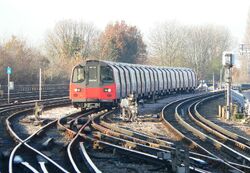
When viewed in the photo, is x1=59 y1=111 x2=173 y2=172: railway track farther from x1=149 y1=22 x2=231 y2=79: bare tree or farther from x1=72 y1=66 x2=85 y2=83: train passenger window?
x1=149 y1=22 x2=231 y2=79: bare tree

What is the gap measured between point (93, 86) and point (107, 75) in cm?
87

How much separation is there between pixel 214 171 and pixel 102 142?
3.79m

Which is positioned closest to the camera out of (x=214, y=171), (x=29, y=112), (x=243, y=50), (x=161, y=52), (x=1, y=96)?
(x=214, y=171)

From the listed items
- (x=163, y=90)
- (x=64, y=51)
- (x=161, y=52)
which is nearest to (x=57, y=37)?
(x=64, y=51)

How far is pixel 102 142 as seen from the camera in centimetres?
1195

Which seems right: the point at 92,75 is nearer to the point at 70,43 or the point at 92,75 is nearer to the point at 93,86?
the point at 93,86

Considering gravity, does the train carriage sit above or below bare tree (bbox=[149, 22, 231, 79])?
below

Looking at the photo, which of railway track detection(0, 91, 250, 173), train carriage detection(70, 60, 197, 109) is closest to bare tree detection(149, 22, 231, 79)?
train carriage detection(70, 60, 197, 109)

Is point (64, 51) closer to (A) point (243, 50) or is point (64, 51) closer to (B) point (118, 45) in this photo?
(B) point (118, 45)

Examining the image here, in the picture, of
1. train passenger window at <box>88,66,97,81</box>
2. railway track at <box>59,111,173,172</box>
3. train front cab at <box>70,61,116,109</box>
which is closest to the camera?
railway track at <box>59,111,173,172</box>

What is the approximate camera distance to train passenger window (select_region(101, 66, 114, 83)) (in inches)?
911

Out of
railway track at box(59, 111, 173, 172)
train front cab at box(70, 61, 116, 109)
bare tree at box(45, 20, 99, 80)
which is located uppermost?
bare tree at box(45, 20, 99, 80)

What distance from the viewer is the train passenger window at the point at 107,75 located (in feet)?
75.9

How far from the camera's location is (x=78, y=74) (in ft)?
77.8
